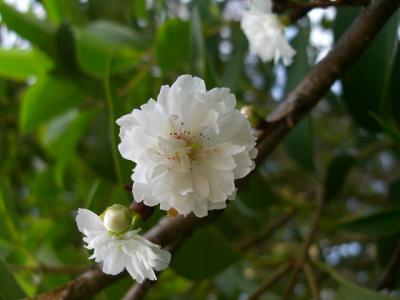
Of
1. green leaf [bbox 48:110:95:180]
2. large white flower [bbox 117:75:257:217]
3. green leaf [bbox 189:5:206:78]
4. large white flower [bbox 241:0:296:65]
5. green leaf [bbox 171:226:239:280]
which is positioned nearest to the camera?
large white flower [bbox 117:75:257:217]

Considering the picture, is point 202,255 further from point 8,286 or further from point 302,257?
point 8,286

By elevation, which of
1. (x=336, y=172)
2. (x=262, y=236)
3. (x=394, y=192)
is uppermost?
(x=336, y=172)

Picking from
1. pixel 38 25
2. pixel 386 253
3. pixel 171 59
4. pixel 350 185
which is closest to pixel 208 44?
pixel 171 59

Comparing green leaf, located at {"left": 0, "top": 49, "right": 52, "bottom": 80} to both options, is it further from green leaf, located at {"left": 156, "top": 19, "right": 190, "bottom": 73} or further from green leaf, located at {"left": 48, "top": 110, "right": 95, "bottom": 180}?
green leaf, located at {"left": 156, "top": 19, "right": 190, "bottom": 73}

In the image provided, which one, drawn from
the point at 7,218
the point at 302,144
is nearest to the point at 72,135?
the point at 7,218

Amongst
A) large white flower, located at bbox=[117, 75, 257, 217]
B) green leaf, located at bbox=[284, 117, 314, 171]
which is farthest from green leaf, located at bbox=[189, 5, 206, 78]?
large white flower, located at bbox=[117, 75, 257, 217]
